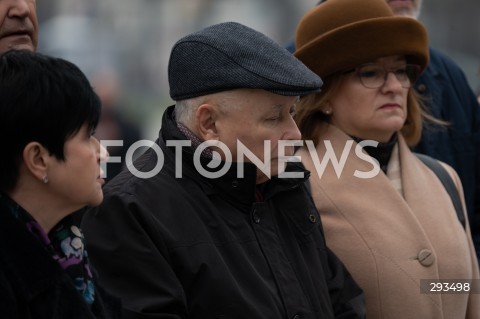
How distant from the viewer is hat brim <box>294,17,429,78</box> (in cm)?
343

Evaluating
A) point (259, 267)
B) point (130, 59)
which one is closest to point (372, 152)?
point (259, 267)

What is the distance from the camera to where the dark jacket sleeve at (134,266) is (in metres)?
2.53

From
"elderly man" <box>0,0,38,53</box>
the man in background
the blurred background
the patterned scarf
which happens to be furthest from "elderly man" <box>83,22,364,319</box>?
the blurred background

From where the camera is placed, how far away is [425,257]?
11.0ft

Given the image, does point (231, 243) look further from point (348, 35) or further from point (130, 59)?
point (130, 59)

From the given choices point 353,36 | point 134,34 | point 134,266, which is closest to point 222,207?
point 134,266

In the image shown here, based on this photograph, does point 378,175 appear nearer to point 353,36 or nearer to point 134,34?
point 353,36

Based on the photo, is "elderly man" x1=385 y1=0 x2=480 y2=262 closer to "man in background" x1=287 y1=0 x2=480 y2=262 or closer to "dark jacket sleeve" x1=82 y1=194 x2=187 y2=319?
"man in background" x1=287 y1=0 x2=480 y2=262

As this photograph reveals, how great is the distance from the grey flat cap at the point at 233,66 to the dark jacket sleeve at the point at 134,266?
1.57 feet

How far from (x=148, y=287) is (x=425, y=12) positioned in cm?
518

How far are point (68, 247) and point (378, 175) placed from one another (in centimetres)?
151

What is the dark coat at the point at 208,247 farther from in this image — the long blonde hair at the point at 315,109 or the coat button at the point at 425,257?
the long blonde hair at the point at 315,109

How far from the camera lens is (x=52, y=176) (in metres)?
2.22

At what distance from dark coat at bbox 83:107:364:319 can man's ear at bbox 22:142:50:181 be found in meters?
0.43
